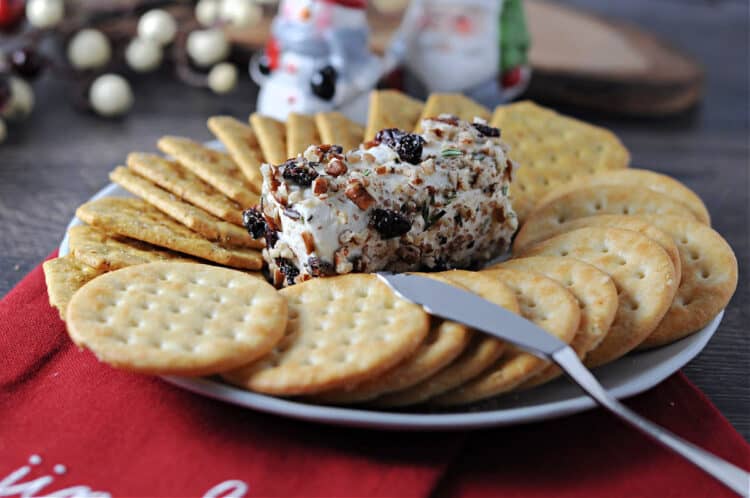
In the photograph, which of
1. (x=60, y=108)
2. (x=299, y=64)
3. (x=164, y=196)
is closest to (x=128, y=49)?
(x=60, y=108)

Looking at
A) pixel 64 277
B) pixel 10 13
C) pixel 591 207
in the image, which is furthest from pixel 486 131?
pixel 10 13

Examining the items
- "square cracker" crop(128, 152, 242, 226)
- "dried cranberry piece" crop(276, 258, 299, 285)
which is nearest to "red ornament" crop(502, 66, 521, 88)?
"square cracker" crop(128, 152, 242, 226)

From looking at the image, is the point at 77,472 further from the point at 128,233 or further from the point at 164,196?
the point at 164,196

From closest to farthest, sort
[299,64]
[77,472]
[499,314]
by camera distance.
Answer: [77,472]
[499,314]
[299,64]

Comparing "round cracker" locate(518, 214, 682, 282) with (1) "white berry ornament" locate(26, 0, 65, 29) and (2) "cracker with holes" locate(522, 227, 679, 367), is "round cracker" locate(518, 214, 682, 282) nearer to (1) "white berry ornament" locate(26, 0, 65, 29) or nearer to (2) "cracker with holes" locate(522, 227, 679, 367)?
(2) "cracker with holes" locate(522, 227, 679, 367)

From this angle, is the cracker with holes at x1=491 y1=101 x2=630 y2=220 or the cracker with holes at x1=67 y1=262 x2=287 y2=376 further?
the cracker with holes at x1=491 y1=101 x2=630 y2=220

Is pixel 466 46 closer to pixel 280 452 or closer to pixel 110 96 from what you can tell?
pixel 110 96
